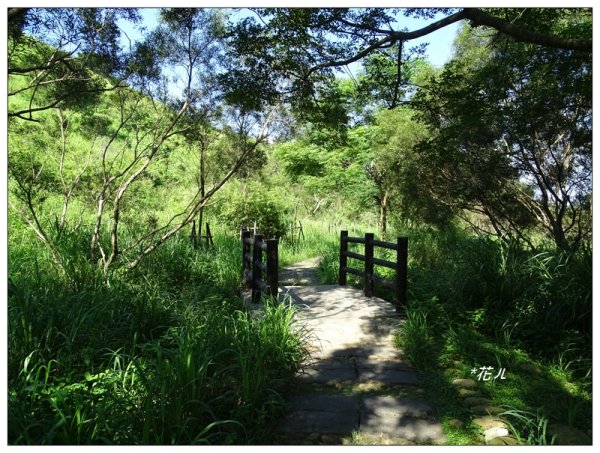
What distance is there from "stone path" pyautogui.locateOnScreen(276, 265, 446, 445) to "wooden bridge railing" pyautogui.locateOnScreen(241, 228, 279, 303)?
1.72 feet

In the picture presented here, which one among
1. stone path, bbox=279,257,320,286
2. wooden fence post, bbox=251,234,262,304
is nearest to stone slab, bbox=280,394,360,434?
wooden fence post, bbox=251,234,262,304

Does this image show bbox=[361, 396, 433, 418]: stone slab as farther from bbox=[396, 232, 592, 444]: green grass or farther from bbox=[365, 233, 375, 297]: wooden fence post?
bbox=[365, 233, 375, 297]: wooden fence post

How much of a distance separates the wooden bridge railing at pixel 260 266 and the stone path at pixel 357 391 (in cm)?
53

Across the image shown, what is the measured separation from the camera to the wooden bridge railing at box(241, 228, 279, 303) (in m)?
5.11

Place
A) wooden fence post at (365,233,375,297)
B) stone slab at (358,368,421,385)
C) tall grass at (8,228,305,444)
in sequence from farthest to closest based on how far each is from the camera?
wooden fence post at (365,233,375,297) → stone slab at (358,368,421,385) → tall grass at (8,228,305,444)

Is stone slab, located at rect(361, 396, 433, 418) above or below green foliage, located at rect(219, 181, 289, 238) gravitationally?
below

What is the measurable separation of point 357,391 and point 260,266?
109 inches

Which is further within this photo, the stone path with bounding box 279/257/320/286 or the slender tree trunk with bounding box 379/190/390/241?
the slender tree trunk with bounding box 379/190/390/241

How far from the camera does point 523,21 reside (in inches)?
212

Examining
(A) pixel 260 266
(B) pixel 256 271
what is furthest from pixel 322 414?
(B) pixel 256 271

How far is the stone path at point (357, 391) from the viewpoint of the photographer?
2.59 m

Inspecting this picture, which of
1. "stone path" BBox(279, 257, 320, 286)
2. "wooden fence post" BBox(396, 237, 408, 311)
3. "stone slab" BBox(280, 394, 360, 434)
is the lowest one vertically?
"stone slab" BBox(280, 394, 360, 434)

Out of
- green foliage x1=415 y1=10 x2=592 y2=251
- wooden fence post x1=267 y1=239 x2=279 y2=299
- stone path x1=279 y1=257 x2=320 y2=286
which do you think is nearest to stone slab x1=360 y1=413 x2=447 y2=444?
wooden fence post x1=267 y1=239 x2=279 y2=299

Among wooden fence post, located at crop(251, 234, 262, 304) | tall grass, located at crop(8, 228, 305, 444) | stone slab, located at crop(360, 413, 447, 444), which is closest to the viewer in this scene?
tall grass, located at crop(8, 228, 305, 444)
